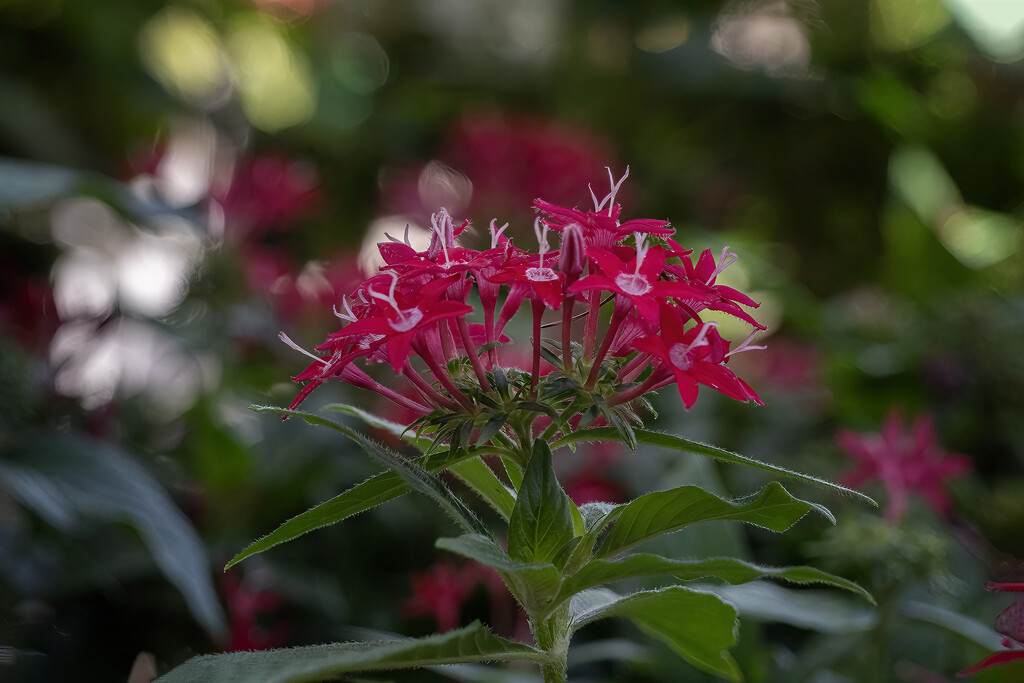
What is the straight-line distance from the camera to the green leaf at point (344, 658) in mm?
255

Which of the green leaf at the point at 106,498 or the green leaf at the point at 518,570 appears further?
the green leaf at the point at 106,498

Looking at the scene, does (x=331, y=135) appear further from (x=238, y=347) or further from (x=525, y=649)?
(x=525, y=649)

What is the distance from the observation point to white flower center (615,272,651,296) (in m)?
0.30

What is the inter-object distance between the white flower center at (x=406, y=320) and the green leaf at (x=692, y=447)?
73 millimetres

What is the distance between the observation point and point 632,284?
309 mm

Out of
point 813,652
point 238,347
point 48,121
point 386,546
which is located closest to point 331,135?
point 48,121

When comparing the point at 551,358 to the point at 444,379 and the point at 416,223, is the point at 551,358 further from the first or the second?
the point at 416,223

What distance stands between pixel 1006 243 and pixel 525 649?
4.24ft

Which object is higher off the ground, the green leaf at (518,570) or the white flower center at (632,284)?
the white flower center at (632,284)

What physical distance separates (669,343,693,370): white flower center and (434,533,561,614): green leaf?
3.2 inches

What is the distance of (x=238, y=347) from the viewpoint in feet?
3.28

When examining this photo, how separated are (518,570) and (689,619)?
0.25 ft

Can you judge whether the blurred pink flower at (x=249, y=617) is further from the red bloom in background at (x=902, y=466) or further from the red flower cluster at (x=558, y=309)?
the red bloom in background at (x=902, y=466)

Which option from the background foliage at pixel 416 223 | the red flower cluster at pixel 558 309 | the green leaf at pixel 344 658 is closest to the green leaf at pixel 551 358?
the red flower cluster at pixel 558 309
